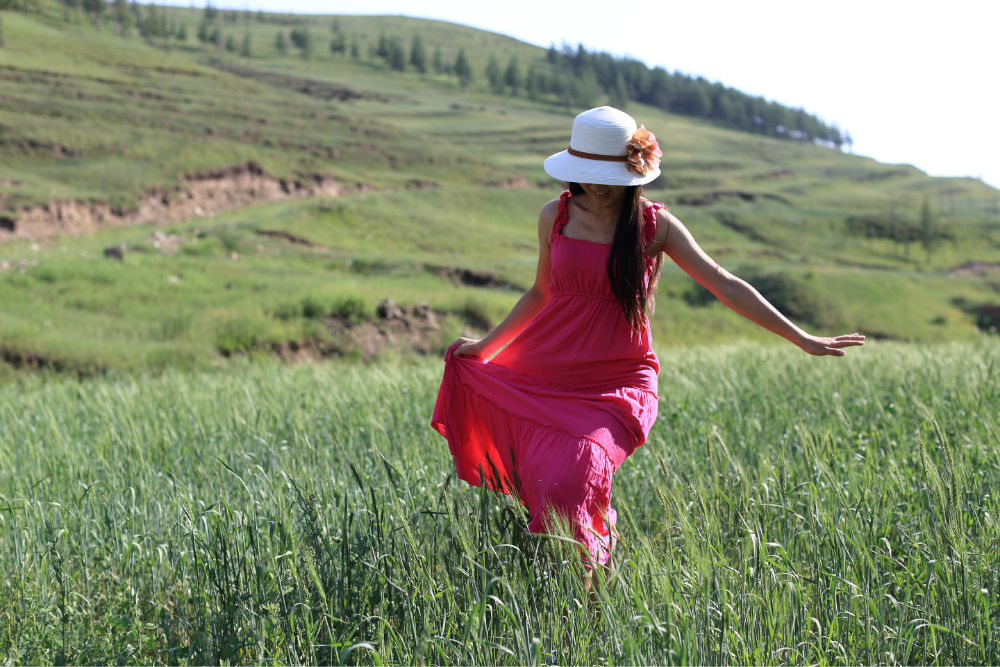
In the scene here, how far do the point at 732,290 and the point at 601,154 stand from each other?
816 millimetres

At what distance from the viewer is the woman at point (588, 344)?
2.74m

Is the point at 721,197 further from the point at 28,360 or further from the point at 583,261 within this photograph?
the point at 583,261

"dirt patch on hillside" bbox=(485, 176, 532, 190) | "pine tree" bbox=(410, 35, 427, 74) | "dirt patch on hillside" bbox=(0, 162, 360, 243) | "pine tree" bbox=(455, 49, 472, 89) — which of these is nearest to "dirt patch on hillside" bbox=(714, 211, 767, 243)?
"dirt patch on hillside" bbox=(485, 176, 532, 190)

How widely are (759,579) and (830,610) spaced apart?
0.99 feet

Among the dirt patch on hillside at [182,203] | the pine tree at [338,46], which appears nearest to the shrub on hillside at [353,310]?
the dirt patch on hillside at [182,203]

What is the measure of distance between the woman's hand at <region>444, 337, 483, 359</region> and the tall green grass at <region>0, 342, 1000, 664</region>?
0.60 meters

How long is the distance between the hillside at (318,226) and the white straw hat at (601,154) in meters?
10.3

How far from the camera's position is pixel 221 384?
707 centimetres

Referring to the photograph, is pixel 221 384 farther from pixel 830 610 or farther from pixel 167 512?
pixel 830 610

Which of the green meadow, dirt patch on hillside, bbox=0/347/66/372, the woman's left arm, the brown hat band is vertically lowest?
dirt patch on hillside, bbox=0/347/66/372

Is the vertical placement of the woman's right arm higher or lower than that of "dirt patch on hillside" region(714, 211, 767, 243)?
lower

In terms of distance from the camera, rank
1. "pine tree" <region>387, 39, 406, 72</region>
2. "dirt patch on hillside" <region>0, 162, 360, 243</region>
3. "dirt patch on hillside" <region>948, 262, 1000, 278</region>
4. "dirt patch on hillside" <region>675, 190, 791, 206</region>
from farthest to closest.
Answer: "pine tree" <region>387, 39, 406, 72</region>, "dirt patch on hillside" <region>675, 190, 791, 206</region>, "dirt patch on hillside" <region>948, 262, 1000, 278</region>, "dirt patch on hillside" <region>0, 162, 360, 243</region>

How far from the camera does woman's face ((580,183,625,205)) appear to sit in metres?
2.94

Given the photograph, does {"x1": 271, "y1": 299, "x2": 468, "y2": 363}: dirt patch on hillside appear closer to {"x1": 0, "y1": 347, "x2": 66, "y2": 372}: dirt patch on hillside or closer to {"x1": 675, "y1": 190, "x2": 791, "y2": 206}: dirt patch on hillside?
{"x1": 0, "y1": 347, "x2": 66, "y2": 372}: dirt patch on hillside
